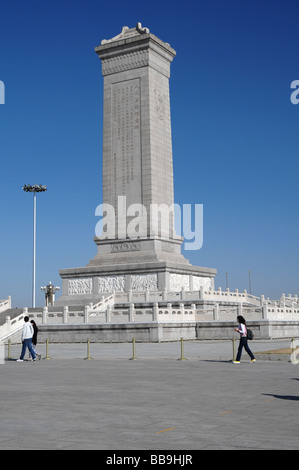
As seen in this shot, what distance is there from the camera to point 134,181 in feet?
155

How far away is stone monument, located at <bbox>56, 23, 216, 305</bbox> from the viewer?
1811 inches

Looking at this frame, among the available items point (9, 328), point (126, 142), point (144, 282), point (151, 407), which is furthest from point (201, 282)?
point (151, 407)

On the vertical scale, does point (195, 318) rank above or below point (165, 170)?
below

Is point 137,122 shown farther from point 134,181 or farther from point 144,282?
point 144,282

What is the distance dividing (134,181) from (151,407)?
3806cm

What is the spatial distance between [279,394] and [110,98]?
4086 centimetres

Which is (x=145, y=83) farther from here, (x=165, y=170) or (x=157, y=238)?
(x=157, y=238)

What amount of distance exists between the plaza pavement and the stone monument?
89.5 ft

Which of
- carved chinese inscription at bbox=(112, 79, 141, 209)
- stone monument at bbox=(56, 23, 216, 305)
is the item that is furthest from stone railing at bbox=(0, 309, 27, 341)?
carved chinese inscription at bbox=(112, 79, 141, 209)

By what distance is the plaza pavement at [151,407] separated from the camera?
7164 mm

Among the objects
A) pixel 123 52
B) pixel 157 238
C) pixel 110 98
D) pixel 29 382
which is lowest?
pixel 29 382
